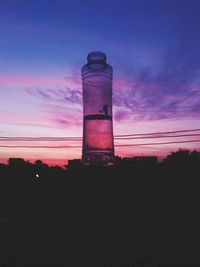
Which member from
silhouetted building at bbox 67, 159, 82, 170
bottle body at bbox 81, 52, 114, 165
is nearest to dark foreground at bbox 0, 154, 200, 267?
silhouetted building at bbox 67, 159, 82, 170

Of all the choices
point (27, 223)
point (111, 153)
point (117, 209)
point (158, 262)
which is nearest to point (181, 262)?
point (158, 262)

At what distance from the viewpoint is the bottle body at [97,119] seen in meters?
4.00

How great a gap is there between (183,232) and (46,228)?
115 centimetres

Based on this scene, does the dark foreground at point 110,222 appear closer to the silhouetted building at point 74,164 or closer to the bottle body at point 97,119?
the silhouetted building at point 74,164

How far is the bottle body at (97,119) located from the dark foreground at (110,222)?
0.24 m

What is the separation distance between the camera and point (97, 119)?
4023 millimetres

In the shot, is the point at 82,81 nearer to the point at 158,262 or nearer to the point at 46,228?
the point at 46,228

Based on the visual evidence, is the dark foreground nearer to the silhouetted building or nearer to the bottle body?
the silhouetted building

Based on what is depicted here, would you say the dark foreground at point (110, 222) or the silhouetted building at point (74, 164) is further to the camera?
the silhouetted building at point (74, 164)

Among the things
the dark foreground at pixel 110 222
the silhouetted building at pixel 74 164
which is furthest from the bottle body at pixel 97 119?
the dark foreground at pixel 110 222

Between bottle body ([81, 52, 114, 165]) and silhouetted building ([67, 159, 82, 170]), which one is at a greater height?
bottle body ([81, 52, 114, 165])

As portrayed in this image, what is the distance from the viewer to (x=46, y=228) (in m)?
3.14

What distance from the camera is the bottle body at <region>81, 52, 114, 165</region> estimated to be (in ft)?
13.1

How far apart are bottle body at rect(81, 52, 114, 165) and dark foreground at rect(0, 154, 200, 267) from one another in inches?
9.6
